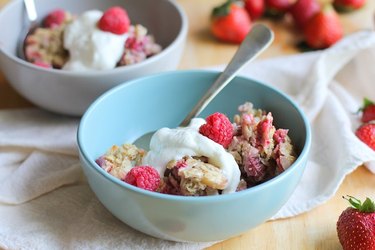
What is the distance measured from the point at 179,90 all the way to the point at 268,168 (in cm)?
38

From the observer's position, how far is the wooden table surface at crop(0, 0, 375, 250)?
4.33 feet

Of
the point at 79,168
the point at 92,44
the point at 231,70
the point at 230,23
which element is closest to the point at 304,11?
the point at 230,23

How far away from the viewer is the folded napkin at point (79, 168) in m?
1.31

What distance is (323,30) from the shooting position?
1981 millimetres

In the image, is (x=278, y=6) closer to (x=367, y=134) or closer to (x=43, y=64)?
(x=367, y=134)

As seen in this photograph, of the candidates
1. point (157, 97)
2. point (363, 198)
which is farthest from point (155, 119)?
point (363, 198)

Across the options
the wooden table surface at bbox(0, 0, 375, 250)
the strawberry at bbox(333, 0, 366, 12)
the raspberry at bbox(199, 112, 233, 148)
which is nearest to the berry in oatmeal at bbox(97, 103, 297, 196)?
the raspberry at bbox(199, 112, 233, 148)

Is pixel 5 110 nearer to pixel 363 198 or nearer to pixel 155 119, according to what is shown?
pixel 155 119

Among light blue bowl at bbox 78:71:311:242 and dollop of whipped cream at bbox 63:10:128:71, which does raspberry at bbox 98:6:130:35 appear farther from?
light blue bowl at bbox 78:71:311:242

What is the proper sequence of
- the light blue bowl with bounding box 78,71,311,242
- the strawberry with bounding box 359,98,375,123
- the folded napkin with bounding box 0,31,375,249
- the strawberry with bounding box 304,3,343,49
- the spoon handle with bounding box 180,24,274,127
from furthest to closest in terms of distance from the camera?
1. the strawberry with bounding box 304,3,343,49
2. the strawberry with bounding box 359,98,375,123
3. the spoon handle with bounding box 180,24,274,127
4. the folded napkin with bounding box 0,31,375,249
5. the light blue bowl with bounding box 78,71,311,242

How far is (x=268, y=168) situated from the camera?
132cm

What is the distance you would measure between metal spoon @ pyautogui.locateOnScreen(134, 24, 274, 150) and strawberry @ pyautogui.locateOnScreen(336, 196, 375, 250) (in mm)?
428

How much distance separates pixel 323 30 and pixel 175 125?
65cm

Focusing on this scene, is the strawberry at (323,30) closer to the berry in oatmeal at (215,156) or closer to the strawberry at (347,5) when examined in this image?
the strawberry at (347,5)
